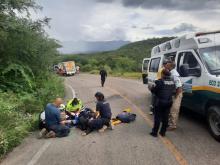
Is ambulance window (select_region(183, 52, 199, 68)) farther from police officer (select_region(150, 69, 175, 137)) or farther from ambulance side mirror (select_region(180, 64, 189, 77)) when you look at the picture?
police officer (select_region(150, 69, 175, 137))

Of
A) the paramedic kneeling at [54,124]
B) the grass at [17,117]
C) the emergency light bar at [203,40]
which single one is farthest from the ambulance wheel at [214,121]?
the grass at [17,117]

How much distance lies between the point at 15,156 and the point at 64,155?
3.99ft

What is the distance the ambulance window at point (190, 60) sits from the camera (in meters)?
11.4

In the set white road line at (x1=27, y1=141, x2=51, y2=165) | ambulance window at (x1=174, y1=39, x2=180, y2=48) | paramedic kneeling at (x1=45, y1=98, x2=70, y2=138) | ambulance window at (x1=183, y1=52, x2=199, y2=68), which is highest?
ambulance window at (x1=174, y1=39, x2=180, y2=48)

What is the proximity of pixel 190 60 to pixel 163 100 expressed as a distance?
6.42 ft

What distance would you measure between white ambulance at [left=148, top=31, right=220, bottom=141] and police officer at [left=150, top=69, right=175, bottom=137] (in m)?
0.83

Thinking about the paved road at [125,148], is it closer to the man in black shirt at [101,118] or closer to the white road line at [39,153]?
the white road line at [39,153]

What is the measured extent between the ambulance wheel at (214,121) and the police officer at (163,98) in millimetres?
1083

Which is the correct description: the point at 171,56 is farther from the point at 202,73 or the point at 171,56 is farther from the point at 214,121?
the point at 214,121

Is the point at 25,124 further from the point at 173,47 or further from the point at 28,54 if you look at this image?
the point at 28,54

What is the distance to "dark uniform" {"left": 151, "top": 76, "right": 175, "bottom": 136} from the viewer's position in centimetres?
1053

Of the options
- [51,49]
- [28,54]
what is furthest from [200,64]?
[51,49]

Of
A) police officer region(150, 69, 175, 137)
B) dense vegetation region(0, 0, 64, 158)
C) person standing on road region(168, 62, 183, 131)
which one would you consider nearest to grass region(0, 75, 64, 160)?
dense vegetation region(0, 0, 64, 158)

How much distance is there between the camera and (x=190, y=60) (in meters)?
11.8
